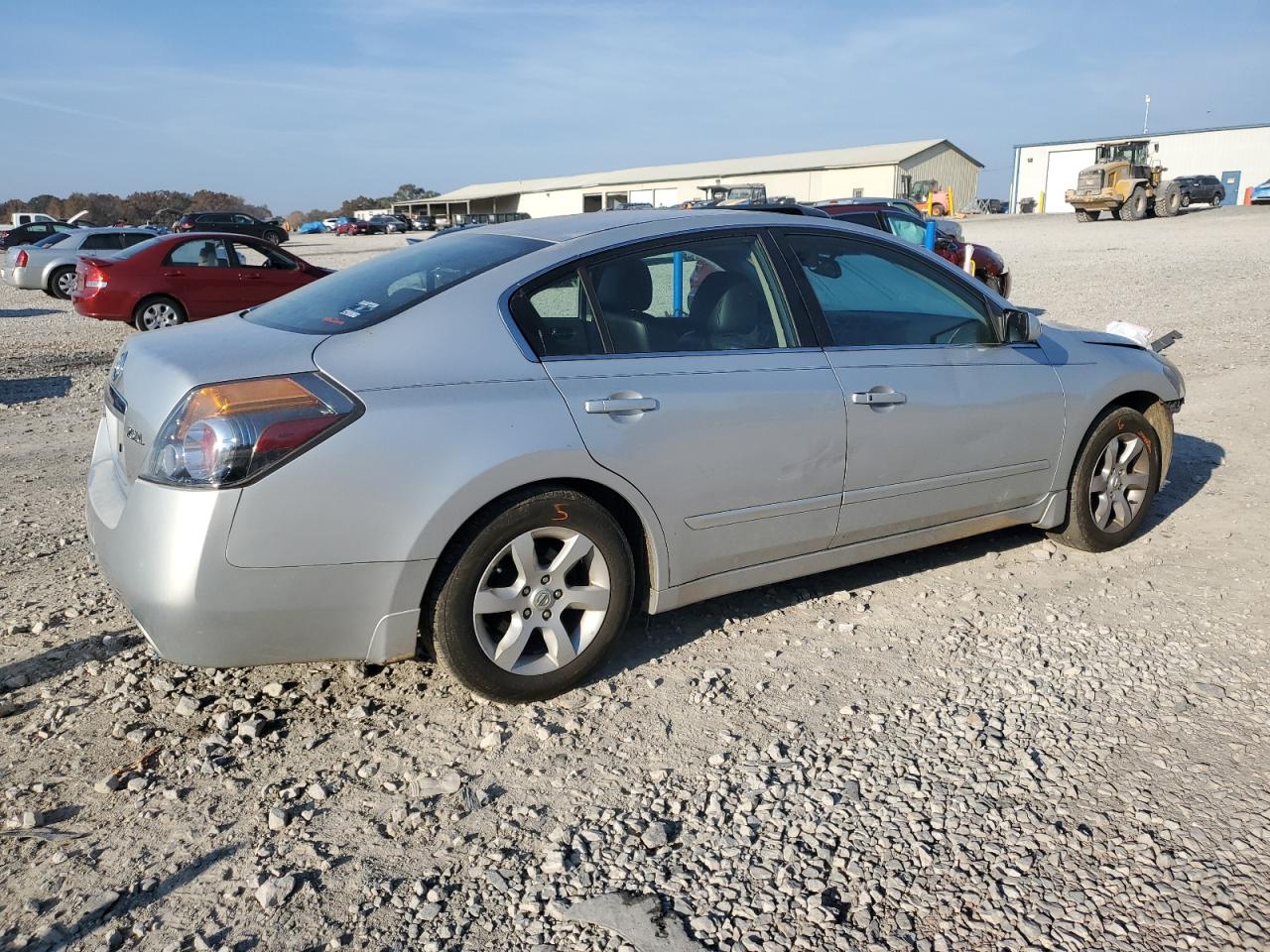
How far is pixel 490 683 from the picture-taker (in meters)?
3.33

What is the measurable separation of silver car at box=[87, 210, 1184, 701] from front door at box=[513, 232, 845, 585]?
0.01 metres

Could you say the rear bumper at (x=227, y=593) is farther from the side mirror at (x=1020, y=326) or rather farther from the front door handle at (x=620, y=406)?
the side mirror at (x=1020, y=326)

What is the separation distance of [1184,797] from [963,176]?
7706cm

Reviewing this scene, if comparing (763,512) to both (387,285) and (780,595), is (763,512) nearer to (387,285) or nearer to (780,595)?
(780,595)

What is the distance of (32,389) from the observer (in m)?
9.51

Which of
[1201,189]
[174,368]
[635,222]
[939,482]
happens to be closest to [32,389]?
[174,368]

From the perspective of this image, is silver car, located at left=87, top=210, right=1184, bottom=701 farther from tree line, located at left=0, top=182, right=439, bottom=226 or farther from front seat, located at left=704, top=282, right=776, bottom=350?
tree line, located at left=0, top=182, right=439, bottom=226

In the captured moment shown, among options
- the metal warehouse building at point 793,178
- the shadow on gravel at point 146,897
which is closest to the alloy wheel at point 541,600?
the shadow on gravel at point 146,897

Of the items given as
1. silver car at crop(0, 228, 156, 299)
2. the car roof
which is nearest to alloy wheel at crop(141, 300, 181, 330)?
silver car at crop(0, 228, 156, 299)

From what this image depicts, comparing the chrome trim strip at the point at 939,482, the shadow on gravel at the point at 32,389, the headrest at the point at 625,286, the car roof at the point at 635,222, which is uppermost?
the car roof at the point at 635,222

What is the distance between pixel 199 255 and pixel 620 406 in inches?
519

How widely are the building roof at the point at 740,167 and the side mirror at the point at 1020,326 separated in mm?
64216

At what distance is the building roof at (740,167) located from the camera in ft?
220

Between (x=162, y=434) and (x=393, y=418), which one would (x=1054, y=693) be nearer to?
(x=393, y=418)
